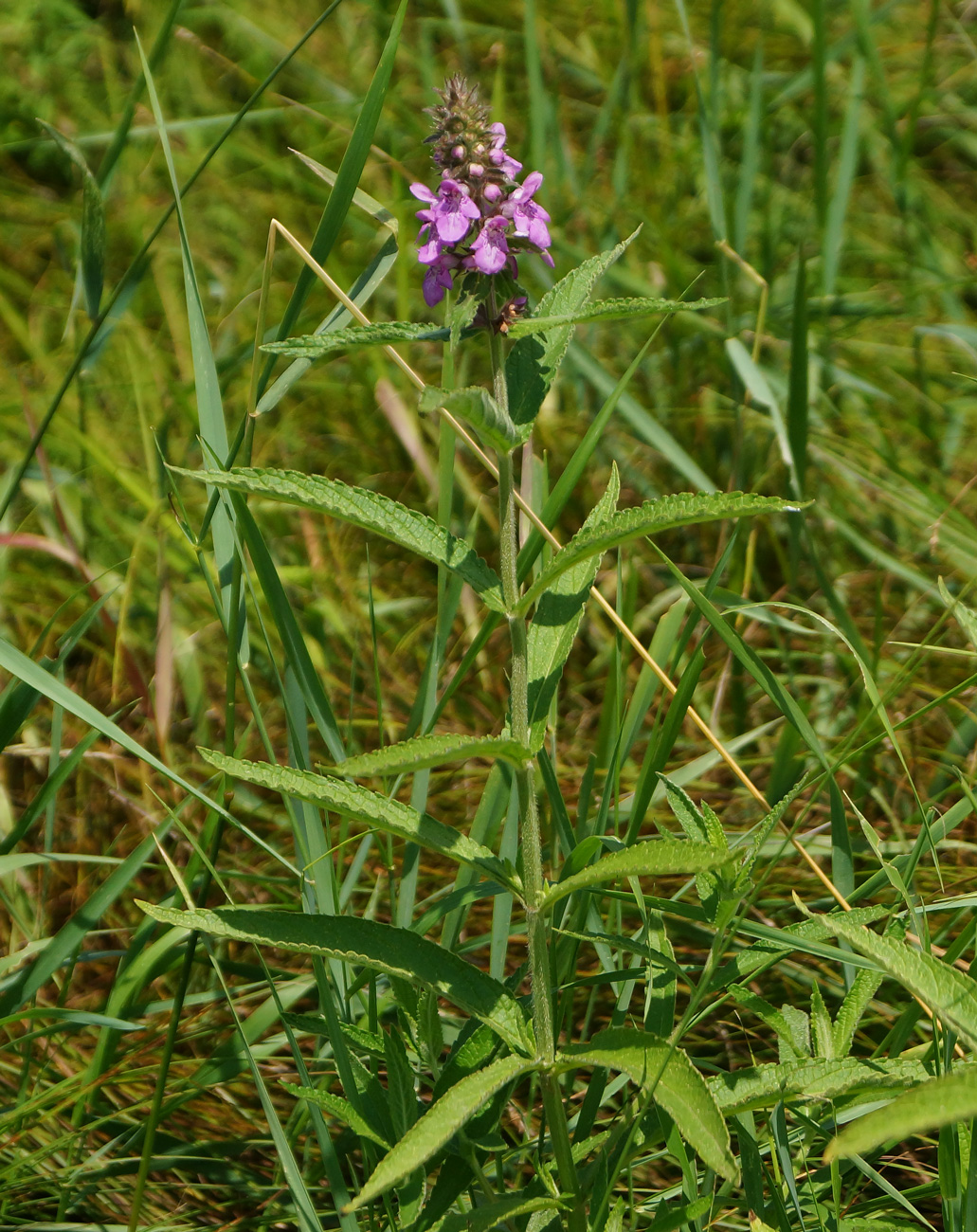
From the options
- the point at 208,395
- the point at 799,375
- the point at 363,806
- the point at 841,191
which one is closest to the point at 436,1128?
the point at 363,806

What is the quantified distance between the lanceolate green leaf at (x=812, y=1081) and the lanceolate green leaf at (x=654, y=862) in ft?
0.98

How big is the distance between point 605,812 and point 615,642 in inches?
9.1

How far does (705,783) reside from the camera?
222 centimetres

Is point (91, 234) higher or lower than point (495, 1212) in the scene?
higher

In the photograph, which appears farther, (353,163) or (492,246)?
(353,163)

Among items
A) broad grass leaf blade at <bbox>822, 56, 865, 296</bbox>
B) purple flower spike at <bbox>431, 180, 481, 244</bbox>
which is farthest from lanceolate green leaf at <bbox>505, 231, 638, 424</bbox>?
broad grass leaf blade at <bbox>822, 56, 865, 296</bbox>

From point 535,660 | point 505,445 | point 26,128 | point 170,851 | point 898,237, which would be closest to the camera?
point 505,445

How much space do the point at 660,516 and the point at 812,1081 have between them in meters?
0.62

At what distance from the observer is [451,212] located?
119 centimetres

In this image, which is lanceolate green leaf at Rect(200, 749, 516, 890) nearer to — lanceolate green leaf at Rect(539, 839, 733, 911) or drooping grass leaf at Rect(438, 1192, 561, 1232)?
lanceolate green leaf at Rect(539, 839, 733, 911)

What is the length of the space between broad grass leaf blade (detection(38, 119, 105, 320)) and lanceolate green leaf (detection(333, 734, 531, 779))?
1.02m

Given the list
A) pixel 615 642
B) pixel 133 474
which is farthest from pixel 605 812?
pixel 133 474

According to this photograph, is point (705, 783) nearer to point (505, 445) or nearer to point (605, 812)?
point (605, 812)

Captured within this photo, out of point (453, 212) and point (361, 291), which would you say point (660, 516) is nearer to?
point (453, 212)
